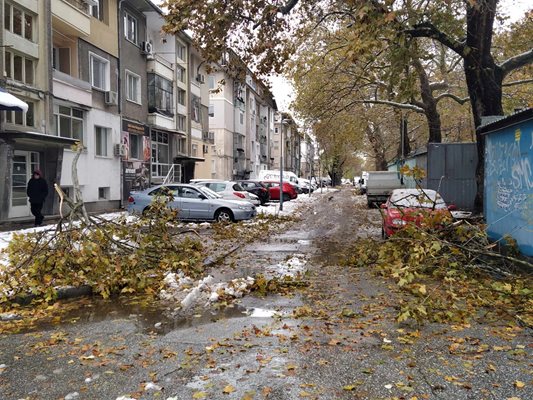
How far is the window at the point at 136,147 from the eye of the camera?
2591 centimetres

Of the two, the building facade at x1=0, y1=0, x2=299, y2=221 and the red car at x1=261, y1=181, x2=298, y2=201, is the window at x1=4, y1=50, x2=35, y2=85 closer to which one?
the building facade at x1=0, y1=0, x2=299, y2=221

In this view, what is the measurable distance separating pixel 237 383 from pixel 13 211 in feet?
51.5

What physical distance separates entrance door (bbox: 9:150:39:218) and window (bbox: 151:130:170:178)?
10320mm

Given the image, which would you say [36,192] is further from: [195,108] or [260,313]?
[195,108]

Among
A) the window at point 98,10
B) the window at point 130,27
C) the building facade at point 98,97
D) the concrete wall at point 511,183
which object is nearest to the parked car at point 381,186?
the building facade at point 98,97

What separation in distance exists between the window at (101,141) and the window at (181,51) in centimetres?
1056

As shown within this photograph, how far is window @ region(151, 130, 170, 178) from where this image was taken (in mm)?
28453

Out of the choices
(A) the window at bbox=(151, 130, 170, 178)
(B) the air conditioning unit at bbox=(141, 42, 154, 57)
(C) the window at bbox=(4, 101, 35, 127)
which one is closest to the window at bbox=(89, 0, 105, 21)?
(B) the air conditioning unit at bbox=(141, 42, 154, 57)

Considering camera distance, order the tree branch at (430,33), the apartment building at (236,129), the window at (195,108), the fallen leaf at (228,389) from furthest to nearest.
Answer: the apartment building at (236,129)
the window at (195,108)
the tree branch at (430,33)
the fallen leaf at (228,389)

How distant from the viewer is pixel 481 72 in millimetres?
13438

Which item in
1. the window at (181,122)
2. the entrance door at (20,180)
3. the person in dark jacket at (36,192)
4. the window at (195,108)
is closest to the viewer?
the person in dark jacket at (36,192)

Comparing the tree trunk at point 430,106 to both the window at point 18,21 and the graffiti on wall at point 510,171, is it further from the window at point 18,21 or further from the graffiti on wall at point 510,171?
the window at point 18,21

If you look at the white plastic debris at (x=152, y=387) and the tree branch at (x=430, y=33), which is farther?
the tree branch at (x=430, y=33)

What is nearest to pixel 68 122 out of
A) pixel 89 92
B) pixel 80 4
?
pixel 89 92
